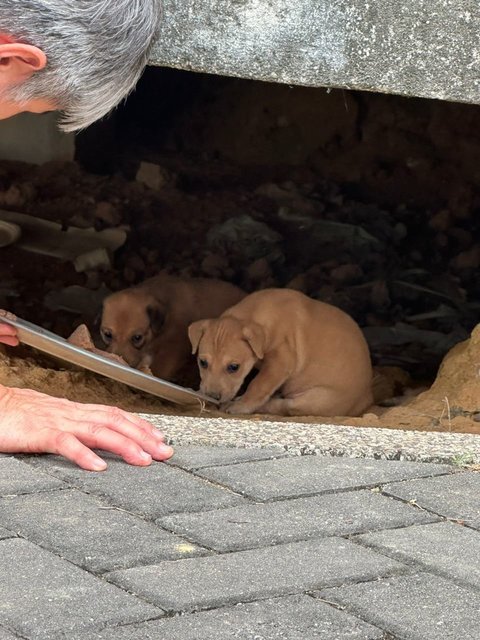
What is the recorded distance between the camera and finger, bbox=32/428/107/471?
2889 mm

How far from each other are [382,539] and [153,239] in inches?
217

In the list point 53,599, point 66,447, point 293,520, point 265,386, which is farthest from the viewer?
point 265,386

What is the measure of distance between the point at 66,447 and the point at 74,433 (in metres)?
0.07

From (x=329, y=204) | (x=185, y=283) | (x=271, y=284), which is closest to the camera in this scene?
(x=185, y=283)

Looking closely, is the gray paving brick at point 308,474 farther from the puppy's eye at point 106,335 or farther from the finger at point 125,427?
the puppy's eye at point 106,335

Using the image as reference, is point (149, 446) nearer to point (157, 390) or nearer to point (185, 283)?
point (157, 390)

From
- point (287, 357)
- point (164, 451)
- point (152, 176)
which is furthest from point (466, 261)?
point (164, 451)

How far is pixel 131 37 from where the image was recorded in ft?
8.41

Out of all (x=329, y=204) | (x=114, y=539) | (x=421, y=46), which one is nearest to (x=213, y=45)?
(x=421, y=46)

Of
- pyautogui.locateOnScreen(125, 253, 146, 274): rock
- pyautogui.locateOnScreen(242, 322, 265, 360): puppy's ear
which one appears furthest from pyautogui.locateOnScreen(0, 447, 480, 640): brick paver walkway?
pyautogui.locateOnScreen(125, 253, 146, 274): rock

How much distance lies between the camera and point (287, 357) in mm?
6312

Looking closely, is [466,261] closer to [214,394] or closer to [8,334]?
[214,394]

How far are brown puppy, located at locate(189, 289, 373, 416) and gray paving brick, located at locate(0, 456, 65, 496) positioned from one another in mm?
3236

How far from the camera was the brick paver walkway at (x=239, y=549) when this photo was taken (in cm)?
206
